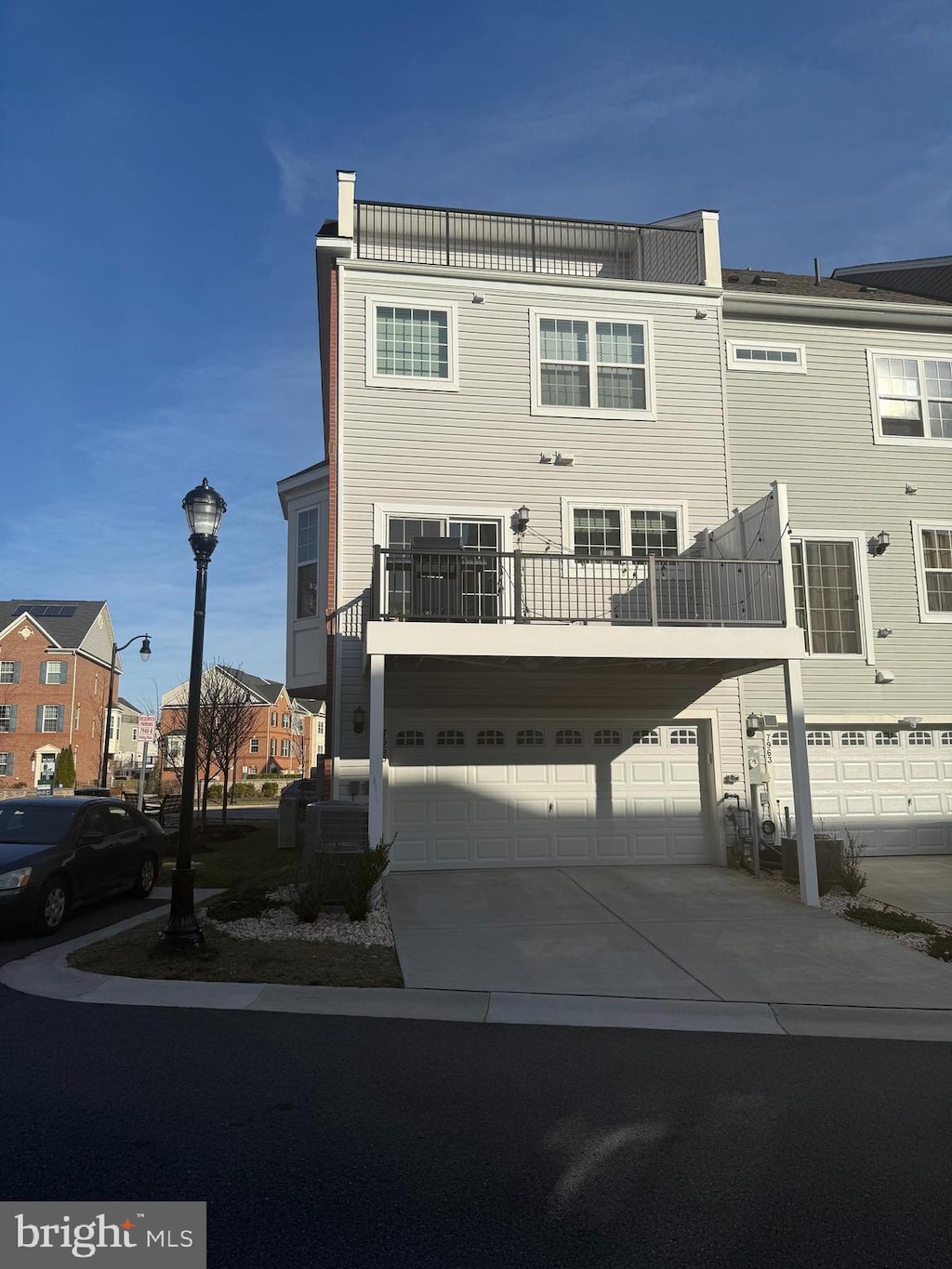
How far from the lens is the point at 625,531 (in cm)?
1370

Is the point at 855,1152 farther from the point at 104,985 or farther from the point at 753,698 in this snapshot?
the point at 753,698

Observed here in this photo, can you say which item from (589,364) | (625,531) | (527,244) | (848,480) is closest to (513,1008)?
(625,531)

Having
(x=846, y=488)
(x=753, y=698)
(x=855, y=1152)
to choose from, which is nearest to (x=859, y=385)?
(x=846, y=488)

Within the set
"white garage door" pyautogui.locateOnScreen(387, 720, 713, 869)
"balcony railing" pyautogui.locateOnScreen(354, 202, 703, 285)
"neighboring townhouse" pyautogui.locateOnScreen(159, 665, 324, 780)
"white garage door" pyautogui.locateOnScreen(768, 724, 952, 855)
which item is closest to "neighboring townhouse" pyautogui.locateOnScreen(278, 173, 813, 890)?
"white garage door" pyautogui.locateOnScreen(387, 720, 713, 869)

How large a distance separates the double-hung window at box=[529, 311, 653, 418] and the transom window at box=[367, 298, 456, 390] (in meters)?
1.43

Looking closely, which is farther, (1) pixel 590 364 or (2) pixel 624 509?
(1) pixel 590 364

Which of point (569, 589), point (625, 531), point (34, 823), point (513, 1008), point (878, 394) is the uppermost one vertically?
point (878, 394)

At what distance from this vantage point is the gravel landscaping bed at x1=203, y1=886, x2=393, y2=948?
8609mm

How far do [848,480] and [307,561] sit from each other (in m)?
9.18

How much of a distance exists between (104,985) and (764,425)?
498 inches

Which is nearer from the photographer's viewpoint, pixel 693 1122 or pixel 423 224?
pixel 693 1122

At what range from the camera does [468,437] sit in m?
13.6

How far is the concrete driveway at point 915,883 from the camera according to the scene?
1038 cm

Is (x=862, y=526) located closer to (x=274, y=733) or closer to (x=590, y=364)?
(x=590, y=364)
